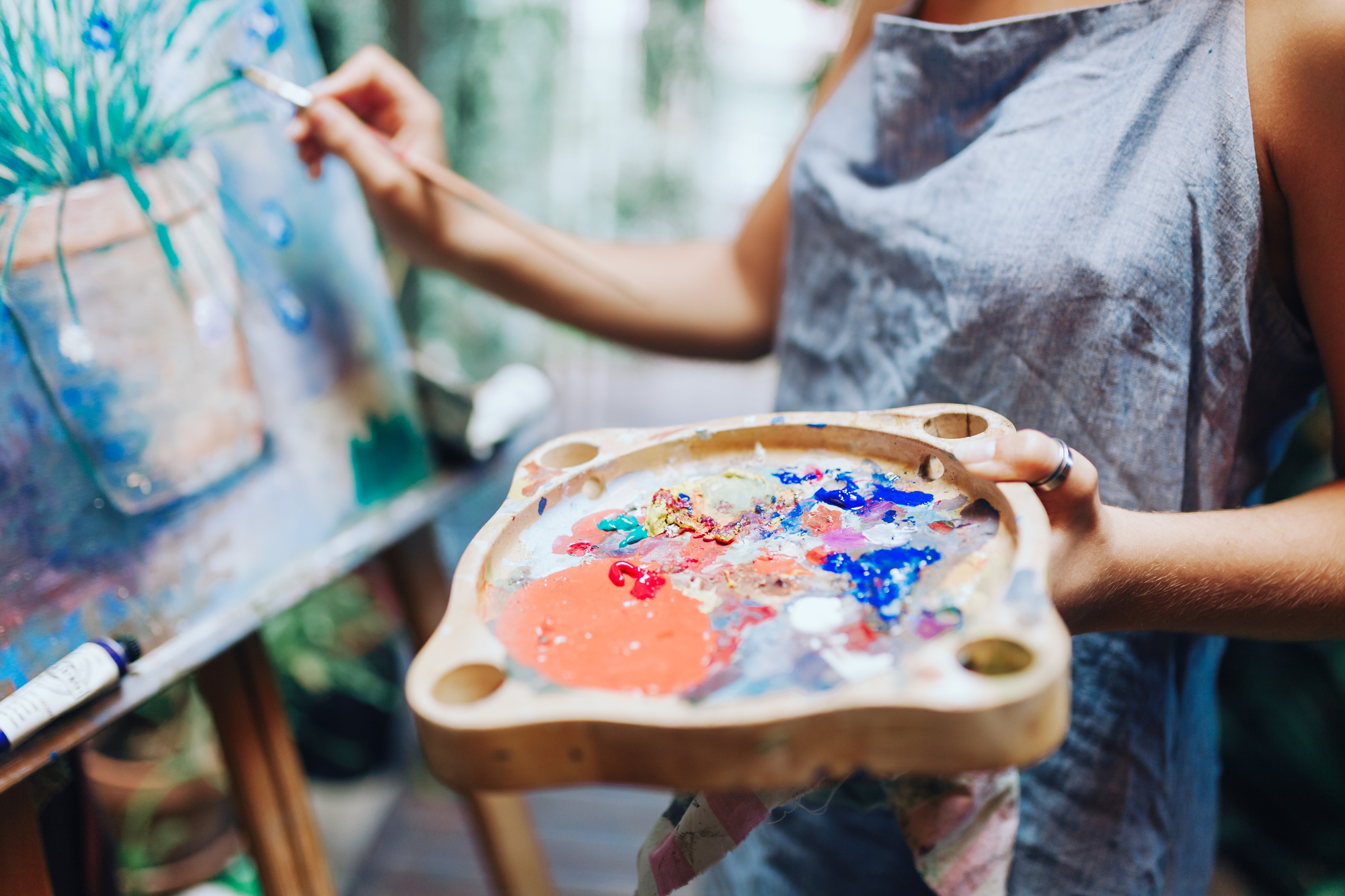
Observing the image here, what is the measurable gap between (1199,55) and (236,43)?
69cm

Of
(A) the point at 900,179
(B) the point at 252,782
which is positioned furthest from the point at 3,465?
(A) the point at 900,179

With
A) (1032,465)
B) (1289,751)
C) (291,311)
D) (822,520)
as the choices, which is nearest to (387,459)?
(291,311)

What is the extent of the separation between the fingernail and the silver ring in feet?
0.08

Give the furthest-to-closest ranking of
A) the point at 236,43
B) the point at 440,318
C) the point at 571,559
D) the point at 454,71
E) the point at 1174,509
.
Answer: the point at 440,318 → the point at 454,71 → the point at 236,43 → the point at 1174,509 → the point at 571,559

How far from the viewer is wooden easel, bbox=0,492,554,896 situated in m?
0.49

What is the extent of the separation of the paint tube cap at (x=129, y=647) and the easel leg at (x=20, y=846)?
3.4 inches

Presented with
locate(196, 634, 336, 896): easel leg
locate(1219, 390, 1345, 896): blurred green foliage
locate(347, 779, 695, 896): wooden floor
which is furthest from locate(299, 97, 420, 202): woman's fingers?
locate(1219, 390, 1345, 896): blurred green foliage

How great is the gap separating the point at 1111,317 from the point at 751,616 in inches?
11.8

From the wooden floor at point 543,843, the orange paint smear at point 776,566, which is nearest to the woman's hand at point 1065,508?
the orange paint smear at point 776,566

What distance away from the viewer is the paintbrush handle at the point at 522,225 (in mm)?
714

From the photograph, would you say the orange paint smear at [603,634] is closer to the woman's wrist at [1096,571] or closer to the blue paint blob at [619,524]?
the blue paint blob at [619,524]

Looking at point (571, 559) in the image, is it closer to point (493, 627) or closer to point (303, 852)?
point (493, 627)

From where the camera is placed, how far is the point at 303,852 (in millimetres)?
744

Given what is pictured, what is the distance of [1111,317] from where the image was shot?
1.60 ft
